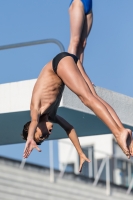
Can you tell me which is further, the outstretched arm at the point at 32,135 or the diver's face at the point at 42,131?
the diver's face at the point at 42,131

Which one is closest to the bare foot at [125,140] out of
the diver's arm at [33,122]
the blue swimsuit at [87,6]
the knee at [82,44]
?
the diver's arm at [33,122]

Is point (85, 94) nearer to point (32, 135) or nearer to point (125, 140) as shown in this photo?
point (32, 135)

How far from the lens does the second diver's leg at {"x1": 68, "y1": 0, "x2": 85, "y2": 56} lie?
36.1ft

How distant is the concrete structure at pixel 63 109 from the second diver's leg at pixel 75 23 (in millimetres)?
1213

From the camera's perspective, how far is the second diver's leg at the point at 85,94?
9.10 meters

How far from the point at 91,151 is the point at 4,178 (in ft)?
6.99

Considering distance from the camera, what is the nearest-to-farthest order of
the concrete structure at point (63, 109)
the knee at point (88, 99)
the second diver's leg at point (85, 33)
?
1. the knee at point (88, 99)
2. the second diver's leg at point (85, 33)
3. the concrete structure at point (63, 109)

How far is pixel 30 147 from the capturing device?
376 inches

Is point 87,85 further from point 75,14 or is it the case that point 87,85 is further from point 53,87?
point 75,14

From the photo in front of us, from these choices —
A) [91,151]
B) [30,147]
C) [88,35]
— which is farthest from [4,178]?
[30,147]

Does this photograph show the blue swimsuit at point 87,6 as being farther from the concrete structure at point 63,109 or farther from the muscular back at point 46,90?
the concrete structure at point 63,109

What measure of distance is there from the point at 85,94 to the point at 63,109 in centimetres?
277

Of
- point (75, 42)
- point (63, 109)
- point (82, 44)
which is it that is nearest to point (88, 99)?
point (75, 42)

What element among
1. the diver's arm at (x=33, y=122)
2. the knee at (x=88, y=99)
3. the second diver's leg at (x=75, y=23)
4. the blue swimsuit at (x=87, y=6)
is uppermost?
the blue swimsuit at (x=87, y=6)
